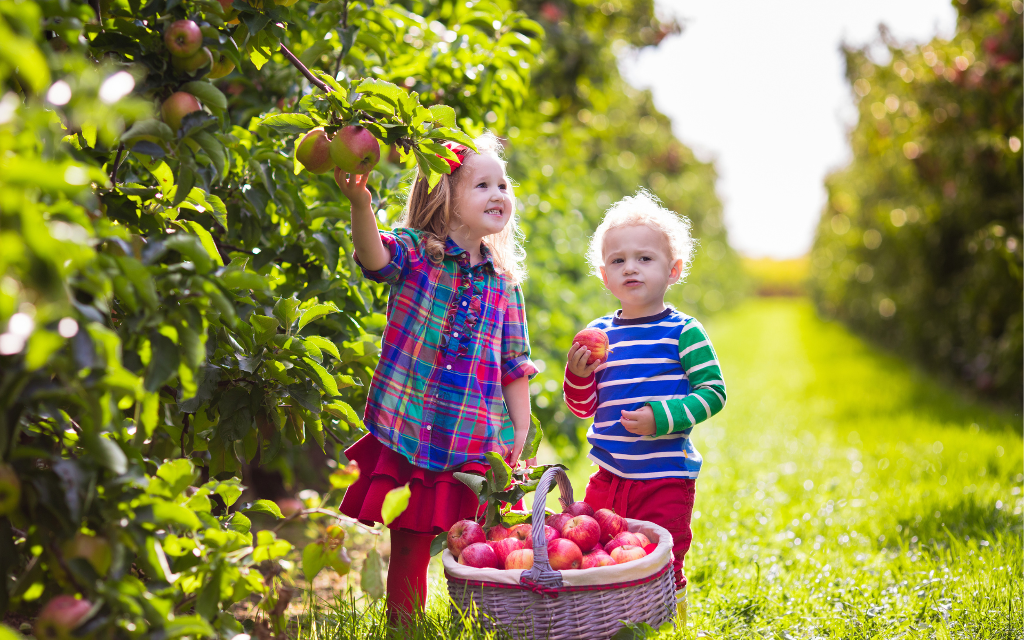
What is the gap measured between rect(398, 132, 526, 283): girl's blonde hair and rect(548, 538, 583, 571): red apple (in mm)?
804

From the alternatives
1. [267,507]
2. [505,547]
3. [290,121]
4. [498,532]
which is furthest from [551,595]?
[290,121]

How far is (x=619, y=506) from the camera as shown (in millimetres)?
2191

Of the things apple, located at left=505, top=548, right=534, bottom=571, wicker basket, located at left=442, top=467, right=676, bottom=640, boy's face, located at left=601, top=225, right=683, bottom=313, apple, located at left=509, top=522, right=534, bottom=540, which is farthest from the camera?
boy's face, located at left=601, top=225, right=683, bottom=313

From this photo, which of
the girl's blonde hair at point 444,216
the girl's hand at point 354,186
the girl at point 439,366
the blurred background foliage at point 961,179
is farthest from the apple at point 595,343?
the blurred background foliage at point 961,179

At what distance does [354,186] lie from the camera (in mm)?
1774

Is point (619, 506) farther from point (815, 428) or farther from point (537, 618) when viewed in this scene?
point (815, 428)

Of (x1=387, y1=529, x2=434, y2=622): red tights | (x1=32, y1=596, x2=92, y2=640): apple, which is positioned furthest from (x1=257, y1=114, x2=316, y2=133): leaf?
(x1=387, y1=529, x2=434, y2=622): red tights

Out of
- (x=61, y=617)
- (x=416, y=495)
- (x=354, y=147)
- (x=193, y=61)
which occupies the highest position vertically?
(x=193, y=61)

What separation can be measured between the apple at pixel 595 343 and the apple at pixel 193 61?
1.17 m

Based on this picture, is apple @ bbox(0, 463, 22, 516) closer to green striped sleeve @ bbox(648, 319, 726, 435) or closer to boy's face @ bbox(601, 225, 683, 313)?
green striped sleeve @ bbox(648, 319, 726, 435)

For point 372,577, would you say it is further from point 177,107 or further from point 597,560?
point 177,107

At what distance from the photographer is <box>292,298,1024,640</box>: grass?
2279 millimetres

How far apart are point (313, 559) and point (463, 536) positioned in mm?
391

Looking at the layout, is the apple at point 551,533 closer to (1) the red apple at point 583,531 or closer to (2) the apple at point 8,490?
(1) the red apple at point 583,531
